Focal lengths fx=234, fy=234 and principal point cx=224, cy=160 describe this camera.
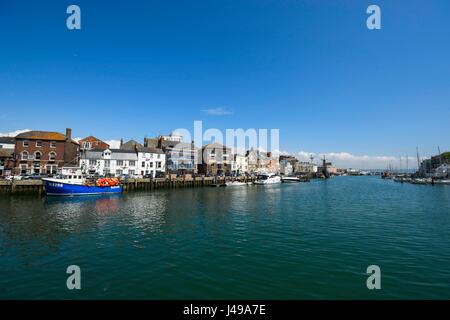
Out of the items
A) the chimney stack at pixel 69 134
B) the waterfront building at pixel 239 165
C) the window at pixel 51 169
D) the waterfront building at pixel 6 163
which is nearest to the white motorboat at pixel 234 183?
the waterfront building at pixel 239 165

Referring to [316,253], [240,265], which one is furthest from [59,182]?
[316,253]

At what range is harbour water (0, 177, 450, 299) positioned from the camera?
33.4ft

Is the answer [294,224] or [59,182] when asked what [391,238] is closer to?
[294,224]

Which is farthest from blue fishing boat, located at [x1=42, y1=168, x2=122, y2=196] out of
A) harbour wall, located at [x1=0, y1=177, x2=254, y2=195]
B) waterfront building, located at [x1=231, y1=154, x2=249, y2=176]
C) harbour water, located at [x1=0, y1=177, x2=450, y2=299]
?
waterfront building, located at [x1=231, y1=154, x2=249, y2=176]

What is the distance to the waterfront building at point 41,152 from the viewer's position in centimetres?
5540

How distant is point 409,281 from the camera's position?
1099 centimetres

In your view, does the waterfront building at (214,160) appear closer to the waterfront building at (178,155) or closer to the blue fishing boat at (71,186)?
the waterfront building at (178,155)

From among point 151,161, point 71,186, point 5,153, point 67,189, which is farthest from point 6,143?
point 71,186

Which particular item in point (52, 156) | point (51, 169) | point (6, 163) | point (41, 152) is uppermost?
point (41, 152)

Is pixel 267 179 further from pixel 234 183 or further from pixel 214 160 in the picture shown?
pixel 214 160

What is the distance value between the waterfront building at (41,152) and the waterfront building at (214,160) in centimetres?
4328

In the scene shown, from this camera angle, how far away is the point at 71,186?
4041 centimetres

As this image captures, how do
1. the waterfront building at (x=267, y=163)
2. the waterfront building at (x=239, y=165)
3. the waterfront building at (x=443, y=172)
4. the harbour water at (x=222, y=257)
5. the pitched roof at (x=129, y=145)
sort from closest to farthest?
the harbour water at (x=222, y=257) < the pitched roof at (x=129, y=145) < the waterfront building at (x=239, y=165) < the waterfront building at (x=443, y=172) < the waterfront building at (x=267, y=163)

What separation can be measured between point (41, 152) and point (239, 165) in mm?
69661
